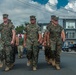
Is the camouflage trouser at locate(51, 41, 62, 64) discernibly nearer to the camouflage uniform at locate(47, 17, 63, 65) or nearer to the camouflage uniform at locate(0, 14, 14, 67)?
the camouflage uniform at locate(47, 17, 63, 65)

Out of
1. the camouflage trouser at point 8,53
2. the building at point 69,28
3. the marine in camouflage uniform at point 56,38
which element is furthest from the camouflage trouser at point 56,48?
the building at point 69,28

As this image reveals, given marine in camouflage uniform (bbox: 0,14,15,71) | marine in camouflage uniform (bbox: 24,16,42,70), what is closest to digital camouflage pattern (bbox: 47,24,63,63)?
marine in camouflage uniform (bbox: 24,16,42,70)

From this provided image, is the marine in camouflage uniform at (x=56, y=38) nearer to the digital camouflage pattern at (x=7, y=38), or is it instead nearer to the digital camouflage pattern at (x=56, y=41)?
the digital camouflage pattern at (x=56, y=41)

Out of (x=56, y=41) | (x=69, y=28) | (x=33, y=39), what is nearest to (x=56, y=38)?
(x=56, y=41)

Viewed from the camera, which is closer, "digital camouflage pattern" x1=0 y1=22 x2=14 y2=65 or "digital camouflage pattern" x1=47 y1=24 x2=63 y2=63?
"digital camouflage pattern" x1=0 y1=22 x2=14 y2=65

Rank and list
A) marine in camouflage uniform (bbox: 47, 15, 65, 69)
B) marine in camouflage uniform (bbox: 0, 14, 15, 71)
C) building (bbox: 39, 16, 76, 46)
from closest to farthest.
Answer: marine in camouflage uniform (bbox: 0, 14, 15, 71) < marine in camouflage uniform (bbox: 47, 15, 65, 69) < building (bbox: 39, 16, 76, 46)

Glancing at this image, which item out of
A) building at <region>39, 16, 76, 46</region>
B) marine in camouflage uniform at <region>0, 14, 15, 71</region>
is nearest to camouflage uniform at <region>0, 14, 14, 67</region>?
marine in camouflage uniform at <region>0, 14, 15, 71</region>

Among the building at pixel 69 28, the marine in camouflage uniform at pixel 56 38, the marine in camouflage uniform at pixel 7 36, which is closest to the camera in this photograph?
the marine in camouflage uniform at pixel 7 36

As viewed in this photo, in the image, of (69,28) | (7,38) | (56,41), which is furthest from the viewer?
(69,28)

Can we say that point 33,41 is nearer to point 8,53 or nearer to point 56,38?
point 56,38

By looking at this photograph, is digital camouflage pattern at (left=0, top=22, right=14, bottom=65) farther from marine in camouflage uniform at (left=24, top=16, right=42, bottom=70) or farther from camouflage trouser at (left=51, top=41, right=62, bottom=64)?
camouflage trouser at (left=51, top=41, right=62, bottom=64)

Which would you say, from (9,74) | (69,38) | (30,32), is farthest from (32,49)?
(69,38)

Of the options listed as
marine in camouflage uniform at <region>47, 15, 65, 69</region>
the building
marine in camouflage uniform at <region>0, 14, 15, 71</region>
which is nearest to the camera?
marine in camouflage uniform at <region>0, 14, 15, 71</region>

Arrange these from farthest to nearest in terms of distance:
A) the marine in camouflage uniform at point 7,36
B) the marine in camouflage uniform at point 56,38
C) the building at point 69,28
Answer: the building at point 69,28 → the marine in camouflage uniform at point 56,38 → the marine in camouflage uniform at point 7,36
